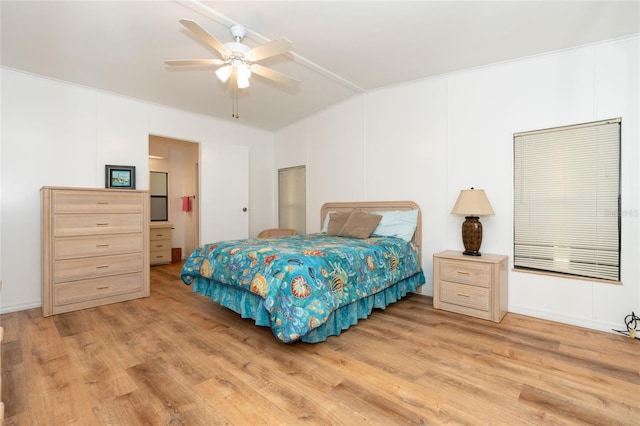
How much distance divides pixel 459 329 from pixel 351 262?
1111 millimetres

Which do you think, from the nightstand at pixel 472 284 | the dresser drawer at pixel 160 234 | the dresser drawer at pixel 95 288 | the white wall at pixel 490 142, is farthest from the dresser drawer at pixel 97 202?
the nightstand at pixel 472 284

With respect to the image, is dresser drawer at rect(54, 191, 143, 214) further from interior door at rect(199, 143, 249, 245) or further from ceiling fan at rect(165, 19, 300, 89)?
ceiling fan at rect(165, 19, 300, 89)

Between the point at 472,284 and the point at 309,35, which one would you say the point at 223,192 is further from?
the point at 472,284

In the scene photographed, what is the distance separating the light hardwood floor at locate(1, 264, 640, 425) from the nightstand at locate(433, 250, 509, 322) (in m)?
0.13

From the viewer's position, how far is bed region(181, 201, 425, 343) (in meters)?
2.22

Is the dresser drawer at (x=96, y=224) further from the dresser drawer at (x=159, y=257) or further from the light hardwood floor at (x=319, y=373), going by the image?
the dresser drawer at (x=159, y=257)

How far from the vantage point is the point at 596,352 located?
2.26 m

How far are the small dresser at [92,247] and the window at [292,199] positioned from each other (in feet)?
7.96

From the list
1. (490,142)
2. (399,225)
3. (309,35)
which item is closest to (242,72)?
(309,35)

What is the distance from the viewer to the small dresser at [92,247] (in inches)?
122

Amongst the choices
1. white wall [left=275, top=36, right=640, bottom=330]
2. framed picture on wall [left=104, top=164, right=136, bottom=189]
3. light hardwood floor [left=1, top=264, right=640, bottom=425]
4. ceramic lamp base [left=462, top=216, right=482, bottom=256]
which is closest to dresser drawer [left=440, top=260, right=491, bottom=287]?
ceramic lamp base [left=462, top=216, right=482, bottom=256]

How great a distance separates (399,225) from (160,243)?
4.52 metres

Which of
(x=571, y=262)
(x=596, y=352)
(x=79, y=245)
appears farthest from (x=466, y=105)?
(x=79, y=245)

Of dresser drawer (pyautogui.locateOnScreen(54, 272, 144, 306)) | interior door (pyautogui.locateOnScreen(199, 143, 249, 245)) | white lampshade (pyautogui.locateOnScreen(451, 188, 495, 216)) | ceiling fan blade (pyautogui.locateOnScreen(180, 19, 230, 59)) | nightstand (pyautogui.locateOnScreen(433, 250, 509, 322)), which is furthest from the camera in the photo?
interior door (pyautogui.locateOnScreen(199, 143, 249, 245))
